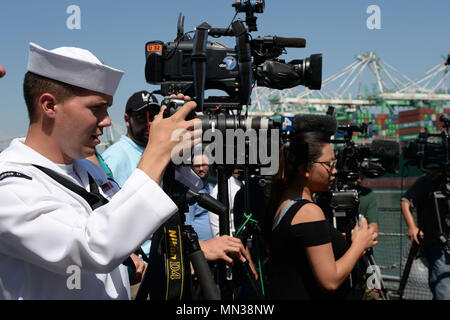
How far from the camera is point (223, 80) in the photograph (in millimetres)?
2260

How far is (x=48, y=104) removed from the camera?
1443 millimetres

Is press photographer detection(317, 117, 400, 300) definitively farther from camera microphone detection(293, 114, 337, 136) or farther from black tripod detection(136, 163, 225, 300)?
black tripod detection(136, 163, 225, 300)

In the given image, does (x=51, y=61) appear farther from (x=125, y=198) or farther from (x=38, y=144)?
(x=125, y=198)

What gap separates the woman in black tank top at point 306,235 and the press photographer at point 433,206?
157 centimetres

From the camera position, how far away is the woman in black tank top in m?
2.27

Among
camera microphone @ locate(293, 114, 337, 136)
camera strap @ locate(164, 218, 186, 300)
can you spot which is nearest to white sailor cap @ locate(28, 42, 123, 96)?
camera strap @ locate(164, 218, 186, 300)

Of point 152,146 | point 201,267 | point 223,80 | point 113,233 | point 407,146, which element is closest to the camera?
point 113,233

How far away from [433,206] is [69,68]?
365 centimetres

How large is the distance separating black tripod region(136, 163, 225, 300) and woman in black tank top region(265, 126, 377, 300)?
0.76 m

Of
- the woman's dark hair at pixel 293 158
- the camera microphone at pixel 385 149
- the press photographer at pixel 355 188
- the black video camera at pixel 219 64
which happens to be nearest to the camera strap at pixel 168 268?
the black video camera at pixel 219 64

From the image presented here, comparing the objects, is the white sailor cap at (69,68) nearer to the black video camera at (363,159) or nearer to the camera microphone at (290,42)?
the camera microphone at (290,42)
